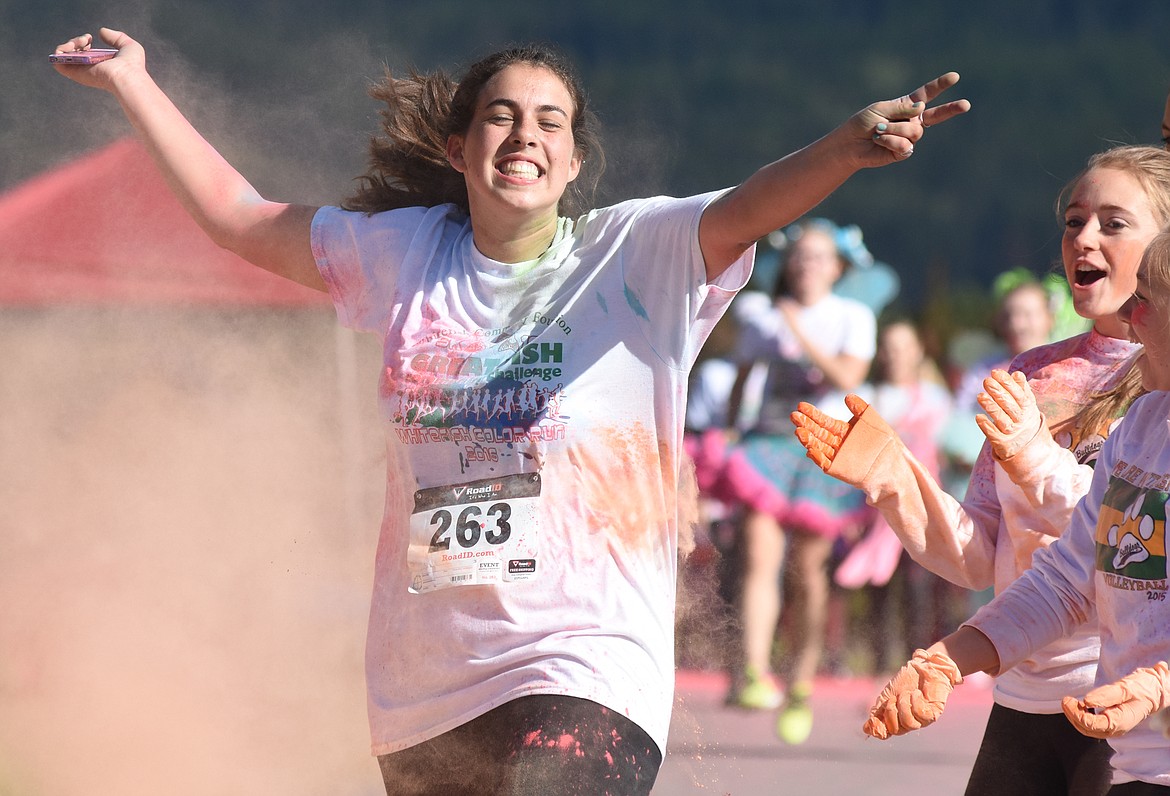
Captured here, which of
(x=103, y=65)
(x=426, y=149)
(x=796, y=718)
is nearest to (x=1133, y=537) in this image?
(x=426, y=149)

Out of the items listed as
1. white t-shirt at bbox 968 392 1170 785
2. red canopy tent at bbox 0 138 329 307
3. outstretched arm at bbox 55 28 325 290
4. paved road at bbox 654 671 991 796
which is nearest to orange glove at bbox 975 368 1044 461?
white t-shirt at bbox 968 392 1170 785

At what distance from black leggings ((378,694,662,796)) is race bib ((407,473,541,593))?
0.22 meters

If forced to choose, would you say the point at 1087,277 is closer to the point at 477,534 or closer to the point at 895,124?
the point at 895,124

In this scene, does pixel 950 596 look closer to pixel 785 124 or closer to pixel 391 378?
pixel 785 124

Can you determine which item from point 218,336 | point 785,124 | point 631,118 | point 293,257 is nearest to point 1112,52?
point 785,124

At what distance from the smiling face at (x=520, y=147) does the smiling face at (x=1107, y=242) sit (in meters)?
1.03

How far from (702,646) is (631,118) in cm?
286

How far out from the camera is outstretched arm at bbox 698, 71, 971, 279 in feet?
6.53

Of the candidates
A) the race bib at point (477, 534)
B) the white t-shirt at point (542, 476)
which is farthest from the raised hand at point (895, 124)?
the race bib at point (477, 534)

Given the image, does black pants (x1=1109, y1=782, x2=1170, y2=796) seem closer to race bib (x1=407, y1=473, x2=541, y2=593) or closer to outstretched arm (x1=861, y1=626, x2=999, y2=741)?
outstretched arm (x1=861, y1=626, x2=999, y2=741)

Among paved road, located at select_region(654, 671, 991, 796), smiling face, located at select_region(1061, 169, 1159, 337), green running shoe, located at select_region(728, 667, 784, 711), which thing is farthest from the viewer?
green running shoe, located at select_region(728, 667, 784, 711)

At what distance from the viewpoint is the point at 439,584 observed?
2266mm

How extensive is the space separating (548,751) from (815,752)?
9.61ft

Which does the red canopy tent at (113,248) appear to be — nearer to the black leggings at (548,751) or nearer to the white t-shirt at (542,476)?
the white t-shirt at (542,476)
